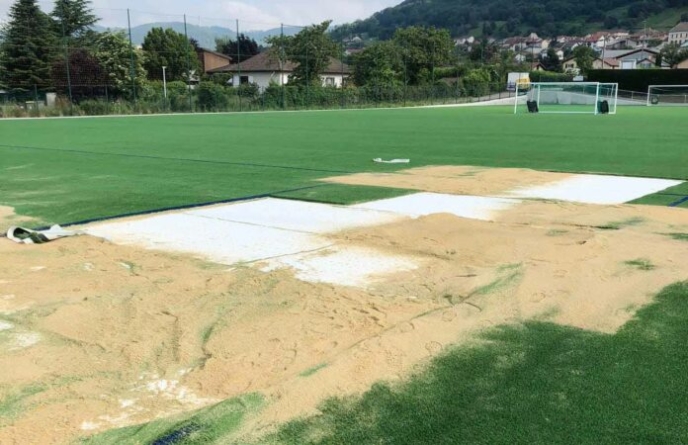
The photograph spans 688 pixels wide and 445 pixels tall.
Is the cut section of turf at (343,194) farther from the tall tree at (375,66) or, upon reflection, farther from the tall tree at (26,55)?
the tall tree at (375,66)

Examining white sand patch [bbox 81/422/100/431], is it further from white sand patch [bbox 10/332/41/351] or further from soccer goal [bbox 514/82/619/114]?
soccer goal [bbox 514/82/619/114]

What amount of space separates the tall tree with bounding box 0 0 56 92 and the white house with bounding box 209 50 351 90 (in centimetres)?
1807

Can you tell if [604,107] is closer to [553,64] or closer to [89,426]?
[89,426]

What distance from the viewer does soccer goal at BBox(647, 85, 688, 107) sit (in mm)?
50938

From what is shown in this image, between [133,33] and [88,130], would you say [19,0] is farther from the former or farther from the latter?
[88,130]

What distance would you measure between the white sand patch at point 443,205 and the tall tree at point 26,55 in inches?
1349

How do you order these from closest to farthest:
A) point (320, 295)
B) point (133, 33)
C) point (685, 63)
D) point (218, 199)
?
point (320, 295)
point (218, 199)
point (133, 33)
point (685, 63)

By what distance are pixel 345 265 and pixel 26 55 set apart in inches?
1562

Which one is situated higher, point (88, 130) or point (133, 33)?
point (133, 33)

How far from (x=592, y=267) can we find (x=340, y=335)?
233 cm

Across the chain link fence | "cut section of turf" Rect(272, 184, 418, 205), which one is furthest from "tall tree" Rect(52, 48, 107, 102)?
"cut section of turf" Rect(272, 184, 418, 205)

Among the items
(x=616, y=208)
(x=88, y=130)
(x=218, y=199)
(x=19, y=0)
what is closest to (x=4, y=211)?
(x=218, y=199)

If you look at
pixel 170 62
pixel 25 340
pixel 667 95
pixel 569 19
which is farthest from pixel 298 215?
pixel 569 19

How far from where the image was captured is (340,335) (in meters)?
3.84
